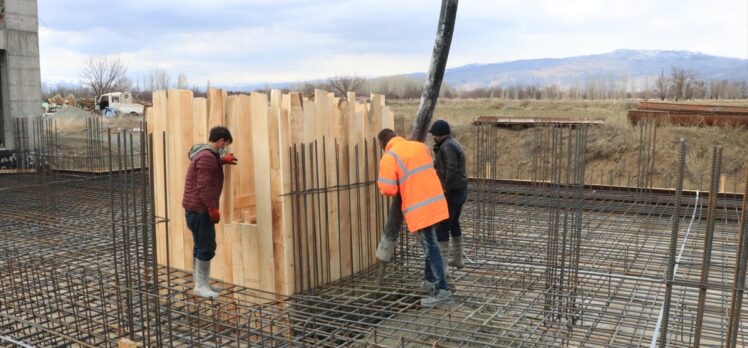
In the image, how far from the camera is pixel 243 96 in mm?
5430

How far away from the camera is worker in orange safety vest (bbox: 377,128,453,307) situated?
5000 millimetres

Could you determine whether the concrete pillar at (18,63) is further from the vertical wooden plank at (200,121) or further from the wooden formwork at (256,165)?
the vertical wooden plank at (200,121)

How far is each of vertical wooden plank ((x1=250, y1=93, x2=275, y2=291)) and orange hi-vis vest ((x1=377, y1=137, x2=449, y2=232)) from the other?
103 cm

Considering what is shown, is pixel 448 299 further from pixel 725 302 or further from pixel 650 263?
pixel 650 263

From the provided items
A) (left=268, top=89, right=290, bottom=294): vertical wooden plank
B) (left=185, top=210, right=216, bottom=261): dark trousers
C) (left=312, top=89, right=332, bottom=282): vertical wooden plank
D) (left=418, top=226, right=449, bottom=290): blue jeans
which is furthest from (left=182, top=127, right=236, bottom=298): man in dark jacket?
(left=418, top=226, right=449, bottom=290): blue jeans

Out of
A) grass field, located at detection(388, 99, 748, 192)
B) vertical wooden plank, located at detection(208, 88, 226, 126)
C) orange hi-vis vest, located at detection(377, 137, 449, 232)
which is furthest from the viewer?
grass field, located at detection(388, 99, 748, 192)

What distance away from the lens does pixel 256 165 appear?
523cm

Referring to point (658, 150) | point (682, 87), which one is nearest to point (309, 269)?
point (658, 150)

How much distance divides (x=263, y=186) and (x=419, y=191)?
1.39 meters

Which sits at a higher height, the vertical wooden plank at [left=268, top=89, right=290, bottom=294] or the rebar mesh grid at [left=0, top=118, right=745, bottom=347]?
the vertical wooden plank at [left=268, top=89, right=290, bottom=294]

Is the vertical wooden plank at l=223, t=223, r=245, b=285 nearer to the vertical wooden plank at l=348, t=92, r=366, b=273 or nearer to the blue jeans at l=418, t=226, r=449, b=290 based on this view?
the vertical wooden plank at l=348, t=92, r=366, b=273

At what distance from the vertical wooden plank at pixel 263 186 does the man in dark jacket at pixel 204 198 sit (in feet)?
0.98

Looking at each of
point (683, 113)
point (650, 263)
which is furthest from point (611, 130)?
point (650, 263)

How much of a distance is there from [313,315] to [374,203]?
2055 millimetres
